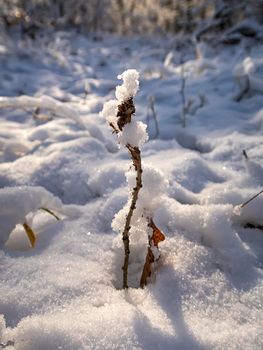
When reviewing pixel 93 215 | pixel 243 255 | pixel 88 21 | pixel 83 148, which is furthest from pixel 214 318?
pixel 88 21

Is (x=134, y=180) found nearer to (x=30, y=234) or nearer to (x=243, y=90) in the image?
(x=30, y=234)

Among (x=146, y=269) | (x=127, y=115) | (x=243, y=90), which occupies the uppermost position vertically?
(x=127, y=115)

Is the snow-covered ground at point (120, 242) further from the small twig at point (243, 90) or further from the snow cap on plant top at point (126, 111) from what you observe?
the small twig at point (243, 90)

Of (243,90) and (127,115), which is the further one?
(243,90)

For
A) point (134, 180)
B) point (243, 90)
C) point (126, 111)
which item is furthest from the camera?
point (243, 90)

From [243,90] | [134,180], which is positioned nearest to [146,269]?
[134,180]

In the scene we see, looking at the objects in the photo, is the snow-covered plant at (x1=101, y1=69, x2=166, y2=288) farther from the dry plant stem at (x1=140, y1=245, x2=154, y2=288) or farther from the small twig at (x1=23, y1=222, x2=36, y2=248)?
the small twig at (x1=23, y1=222, x2=36, y2=248)

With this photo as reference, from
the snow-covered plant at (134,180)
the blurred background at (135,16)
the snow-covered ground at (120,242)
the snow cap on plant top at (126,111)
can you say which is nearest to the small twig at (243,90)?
the snow-covered ground at (120,242)

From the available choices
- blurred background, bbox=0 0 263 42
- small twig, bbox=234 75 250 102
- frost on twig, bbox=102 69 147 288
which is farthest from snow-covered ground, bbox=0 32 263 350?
blurred background, bbox=0 0 263 42
